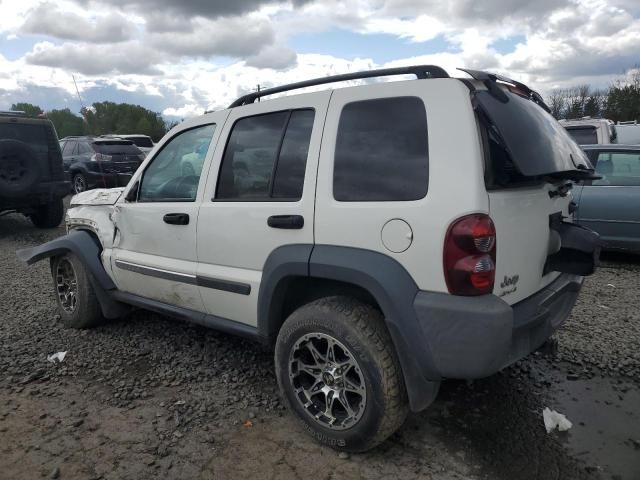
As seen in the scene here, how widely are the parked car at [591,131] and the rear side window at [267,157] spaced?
6.87 meters

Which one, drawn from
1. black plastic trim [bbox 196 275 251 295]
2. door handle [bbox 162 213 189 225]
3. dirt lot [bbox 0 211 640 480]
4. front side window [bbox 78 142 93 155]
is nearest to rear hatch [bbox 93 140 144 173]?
front side window [bbox 78 142 93 155]

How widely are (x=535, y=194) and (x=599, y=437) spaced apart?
1.37m

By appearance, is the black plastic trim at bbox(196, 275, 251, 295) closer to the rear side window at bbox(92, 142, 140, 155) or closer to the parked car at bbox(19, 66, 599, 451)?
the parked car at bbox(19, 66, 599, 451)

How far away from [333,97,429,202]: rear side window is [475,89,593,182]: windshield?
12.6 inches

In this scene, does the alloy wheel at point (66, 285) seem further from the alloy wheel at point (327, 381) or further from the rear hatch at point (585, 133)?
the rear hatch at point (585, 133)

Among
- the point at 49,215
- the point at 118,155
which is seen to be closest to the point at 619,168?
the point at 49,215

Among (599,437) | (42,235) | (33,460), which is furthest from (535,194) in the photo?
(42,235)

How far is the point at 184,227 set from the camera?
3311mm

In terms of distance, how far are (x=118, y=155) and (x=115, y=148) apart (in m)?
Answer: 0.27

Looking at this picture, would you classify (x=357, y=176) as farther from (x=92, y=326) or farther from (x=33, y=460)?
(x=92, y=326)

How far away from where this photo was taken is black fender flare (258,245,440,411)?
90.0 inches

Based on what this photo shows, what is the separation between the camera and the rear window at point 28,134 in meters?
8.24

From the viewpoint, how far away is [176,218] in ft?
10.9

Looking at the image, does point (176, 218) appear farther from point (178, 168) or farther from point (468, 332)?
point (468, 332)
